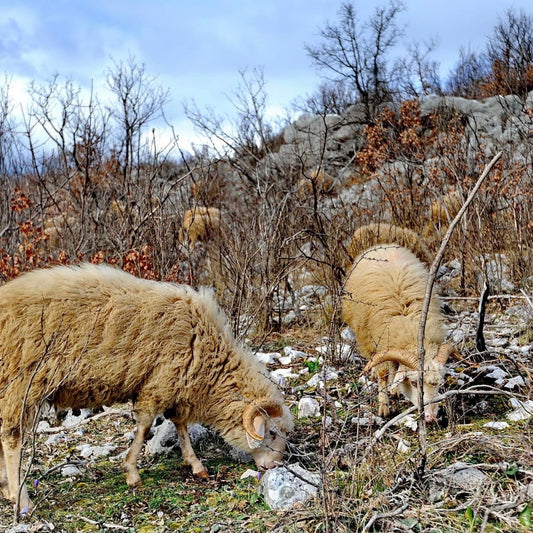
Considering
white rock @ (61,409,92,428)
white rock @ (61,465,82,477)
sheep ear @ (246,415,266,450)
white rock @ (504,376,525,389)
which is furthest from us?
white rock @ (61,409,92,428)

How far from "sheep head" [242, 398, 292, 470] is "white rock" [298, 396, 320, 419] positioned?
0.70 m

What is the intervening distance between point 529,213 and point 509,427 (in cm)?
398

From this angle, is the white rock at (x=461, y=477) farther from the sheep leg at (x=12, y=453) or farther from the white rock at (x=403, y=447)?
the sheep leg at (x=12, y=453)

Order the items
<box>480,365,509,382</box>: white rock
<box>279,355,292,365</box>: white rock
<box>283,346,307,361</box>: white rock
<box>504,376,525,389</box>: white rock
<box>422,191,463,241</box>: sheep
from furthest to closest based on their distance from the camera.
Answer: <box>422,191,463,241</box>: sheep → <box>283,346,307,361</box>: white rock → <box>279,355,292,365</box>: white rock → <box>480,365,509,382</box>: white rock → <box>504,376,525,389</box>: white rock

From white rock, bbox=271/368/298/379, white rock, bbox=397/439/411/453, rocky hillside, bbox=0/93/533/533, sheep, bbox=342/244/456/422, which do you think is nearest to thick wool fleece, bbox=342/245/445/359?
sheep, bbox=342/244/456/422

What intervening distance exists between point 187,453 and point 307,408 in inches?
51.4

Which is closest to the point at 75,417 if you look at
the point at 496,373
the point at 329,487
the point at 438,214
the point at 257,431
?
the point at 257,431

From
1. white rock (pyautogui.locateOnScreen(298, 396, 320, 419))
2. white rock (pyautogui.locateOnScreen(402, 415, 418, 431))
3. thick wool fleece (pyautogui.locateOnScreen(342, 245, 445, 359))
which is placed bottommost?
white rock (pyautogui.locateOnScreen(402, 415, 418, 431))

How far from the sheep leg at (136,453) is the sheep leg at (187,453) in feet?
0.86

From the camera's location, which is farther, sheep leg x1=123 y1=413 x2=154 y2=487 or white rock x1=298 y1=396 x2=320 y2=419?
white rock x1=298 y1=396 x2=320 y2=419

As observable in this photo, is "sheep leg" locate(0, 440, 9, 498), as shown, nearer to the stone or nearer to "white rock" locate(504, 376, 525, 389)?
the stone

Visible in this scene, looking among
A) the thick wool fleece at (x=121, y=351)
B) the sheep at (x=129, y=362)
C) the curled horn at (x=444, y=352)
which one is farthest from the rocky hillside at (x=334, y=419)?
the thick wool fleece at (x=121, y=351)

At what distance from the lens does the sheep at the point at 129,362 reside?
4.28 m

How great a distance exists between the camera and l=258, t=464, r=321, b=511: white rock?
387 cm
